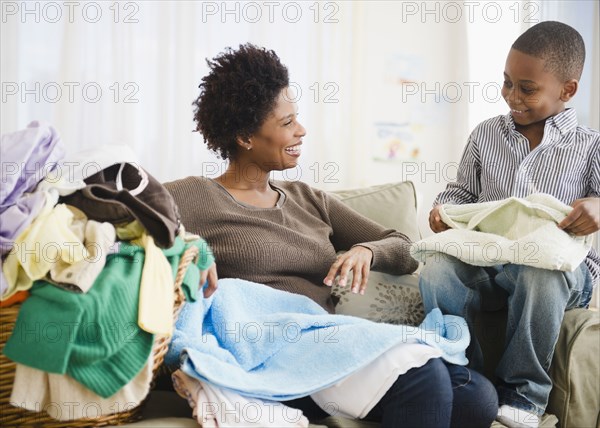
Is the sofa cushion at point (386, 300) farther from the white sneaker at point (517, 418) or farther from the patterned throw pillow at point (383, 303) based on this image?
the white sneaker at point (517, 418)

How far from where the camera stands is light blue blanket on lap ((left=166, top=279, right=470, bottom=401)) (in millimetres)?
1339

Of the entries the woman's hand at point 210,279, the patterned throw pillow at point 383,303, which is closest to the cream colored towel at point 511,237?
the patterned throw pillow at point 383,303

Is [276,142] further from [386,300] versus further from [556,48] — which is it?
[556,48]

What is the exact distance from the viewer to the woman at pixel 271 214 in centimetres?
169

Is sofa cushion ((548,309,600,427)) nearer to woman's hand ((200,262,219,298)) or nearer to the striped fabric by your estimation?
the striped fabric

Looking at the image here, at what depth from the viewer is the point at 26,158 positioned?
123 cm

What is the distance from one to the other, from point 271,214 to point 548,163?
2.26 ft

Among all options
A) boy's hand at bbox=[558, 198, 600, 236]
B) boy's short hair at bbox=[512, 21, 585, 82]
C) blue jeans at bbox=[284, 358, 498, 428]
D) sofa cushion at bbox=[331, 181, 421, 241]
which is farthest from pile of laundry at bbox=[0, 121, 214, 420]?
boy's short hair at bbox=[512, 21, 585, 82]

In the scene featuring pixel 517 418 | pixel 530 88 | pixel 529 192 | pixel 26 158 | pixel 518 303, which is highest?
pixel 530 88

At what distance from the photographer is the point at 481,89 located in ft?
11.3

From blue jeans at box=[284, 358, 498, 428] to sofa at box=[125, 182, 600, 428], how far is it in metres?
0.05

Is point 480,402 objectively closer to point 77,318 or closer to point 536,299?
point 536,299

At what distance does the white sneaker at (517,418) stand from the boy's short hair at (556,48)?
0.83 m

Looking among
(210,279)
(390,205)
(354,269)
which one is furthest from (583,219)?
(210,279)
